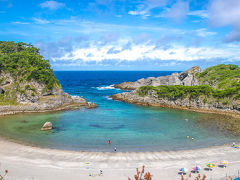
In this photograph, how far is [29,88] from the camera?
63.9m

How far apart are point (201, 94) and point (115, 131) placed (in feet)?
129

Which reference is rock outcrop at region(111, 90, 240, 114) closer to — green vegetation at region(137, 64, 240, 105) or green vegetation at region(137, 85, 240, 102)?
green vegetation at region(137, 64, 240, 105)

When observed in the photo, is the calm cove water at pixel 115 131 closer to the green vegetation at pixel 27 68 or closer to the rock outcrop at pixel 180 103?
the rock outcrop at pixel 180 103

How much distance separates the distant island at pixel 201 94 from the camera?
205ft

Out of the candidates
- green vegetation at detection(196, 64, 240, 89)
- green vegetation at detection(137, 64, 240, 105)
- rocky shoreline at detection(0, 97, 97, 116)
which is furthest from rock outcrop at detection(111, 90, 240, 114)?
rocky shoreline at detection(0, 97, 97, 116)

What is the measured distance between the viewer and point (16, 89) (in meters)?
63.0

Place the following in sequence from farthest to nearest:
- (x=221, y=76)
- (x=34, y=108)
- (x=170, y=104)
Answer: (x=221, y=76)
(x=170, y=104)
(x=34, y=108)

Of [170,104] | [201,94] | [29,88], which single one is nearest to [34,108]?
[29,88]

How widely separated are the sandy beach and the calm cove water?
2655 mm

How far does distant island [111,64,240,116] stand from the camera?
62594 millimetres

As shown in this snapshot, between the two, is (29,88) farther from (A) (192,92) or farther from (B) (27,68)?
(A) (192,92)

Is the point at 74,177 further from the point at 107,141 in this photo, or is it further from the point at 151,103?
the point at 151,103

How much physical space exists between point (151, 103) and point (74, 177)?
5476cm

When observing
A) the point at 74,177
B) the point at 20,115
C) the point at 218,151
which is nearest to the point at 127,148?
the point at 74,177
